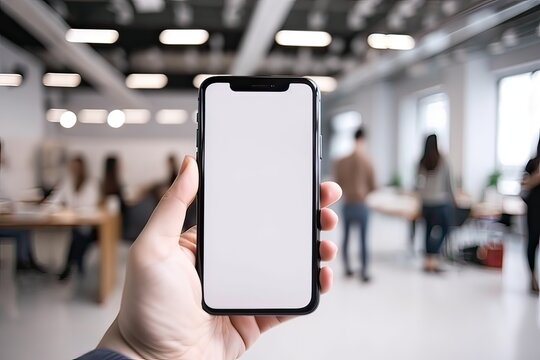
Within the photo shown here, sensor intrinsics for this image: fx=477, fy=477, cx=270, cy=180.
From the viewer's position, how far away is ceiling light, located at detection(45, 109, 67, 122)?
877 mm

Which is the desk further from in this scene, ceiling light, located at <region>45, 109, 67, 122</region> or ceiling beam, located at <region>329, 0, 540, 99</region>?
ceiling beam, located at <region>329, 0, 540, 99</region>

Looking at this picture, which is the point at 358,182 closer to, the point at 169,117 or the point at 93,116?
the point at 169,117

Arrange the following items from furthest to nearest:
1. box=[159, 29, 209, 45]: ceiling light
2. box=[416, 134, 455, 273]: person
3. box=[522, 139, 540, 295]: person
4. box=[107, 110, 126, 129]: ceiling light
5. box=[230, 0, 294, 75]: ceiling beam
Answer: box=[159, 29, 209, 45]: ceiling light < box=[230, 0, 294, 75]: ceiling beam < box=[416, 134, 455, 273]: person < box=[107, 110, 126, 129]: ceiling light < box=[522, 139, 540, 295]: person

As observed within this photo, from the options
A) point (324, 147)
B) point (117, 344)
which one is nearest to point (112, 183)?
point (324, 147)

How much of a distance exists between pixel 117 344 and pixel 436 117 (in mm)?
1268

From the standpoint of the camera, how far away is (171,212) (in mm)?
345

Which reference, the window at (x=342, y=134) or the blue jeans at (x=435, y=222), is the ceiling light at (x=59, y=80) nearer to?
the window at (x=342, y=134)

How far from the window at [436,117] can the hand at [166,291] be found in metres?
0.91

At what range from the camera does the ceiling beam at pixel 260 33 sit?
2.02 m

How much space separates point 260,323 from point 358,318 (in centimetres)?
85

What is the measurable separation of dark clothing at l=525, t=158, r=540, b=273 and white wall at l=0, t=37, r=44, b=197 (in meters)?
0.69

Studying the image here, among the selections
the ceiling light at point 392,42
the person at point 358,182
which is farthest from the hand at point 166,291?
the person at point 358,182

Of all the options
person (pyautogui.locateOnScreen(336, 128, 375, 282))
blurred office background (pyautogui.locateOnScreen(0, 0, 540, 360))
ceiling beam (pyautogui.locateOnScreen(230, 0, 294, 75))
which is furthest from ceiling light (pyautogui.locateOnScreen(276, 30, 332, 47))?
person (pyautogui.locateOnScreen(336, 128, 375, 282))

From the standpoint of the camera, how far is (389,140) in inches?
108
